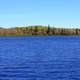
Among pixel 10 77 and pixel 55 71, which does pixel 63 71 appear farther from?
pixel 10 77

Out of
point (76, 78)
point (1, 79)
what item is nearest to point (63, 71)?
point (76, 78)

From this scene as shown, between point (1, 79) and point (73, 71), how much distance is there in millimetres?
9339

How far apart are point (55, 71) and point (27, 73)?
138 inches

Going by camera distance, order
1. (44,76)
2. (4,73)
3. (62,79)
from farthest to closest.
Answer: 1. (4,73)
2. (44,76)
3. (62,79)

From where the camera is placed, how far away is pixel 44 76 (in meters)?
36.4

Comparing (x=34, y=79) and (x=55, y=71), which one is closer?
(x=34, y=79)

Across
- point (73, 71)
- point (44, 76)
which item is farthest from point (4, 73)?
point (73, 71)

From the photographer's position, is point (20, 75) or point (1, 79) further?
point (20, 75)

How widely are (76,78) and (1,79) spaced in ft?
24.7

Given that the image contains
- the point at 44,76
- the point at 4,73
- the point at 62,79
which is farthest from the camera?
the point at 4,73

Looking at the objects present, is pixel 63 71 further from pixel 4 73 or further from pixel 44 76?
pixel 4 73

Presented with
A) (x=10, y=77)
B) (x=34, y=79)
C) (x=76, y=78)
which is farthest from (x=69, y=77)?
(x=10, y=77)

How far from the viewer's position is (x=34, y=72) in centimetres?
Answer: 3978

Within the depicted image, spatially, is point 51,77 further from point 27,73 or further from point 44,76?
point 27,73
